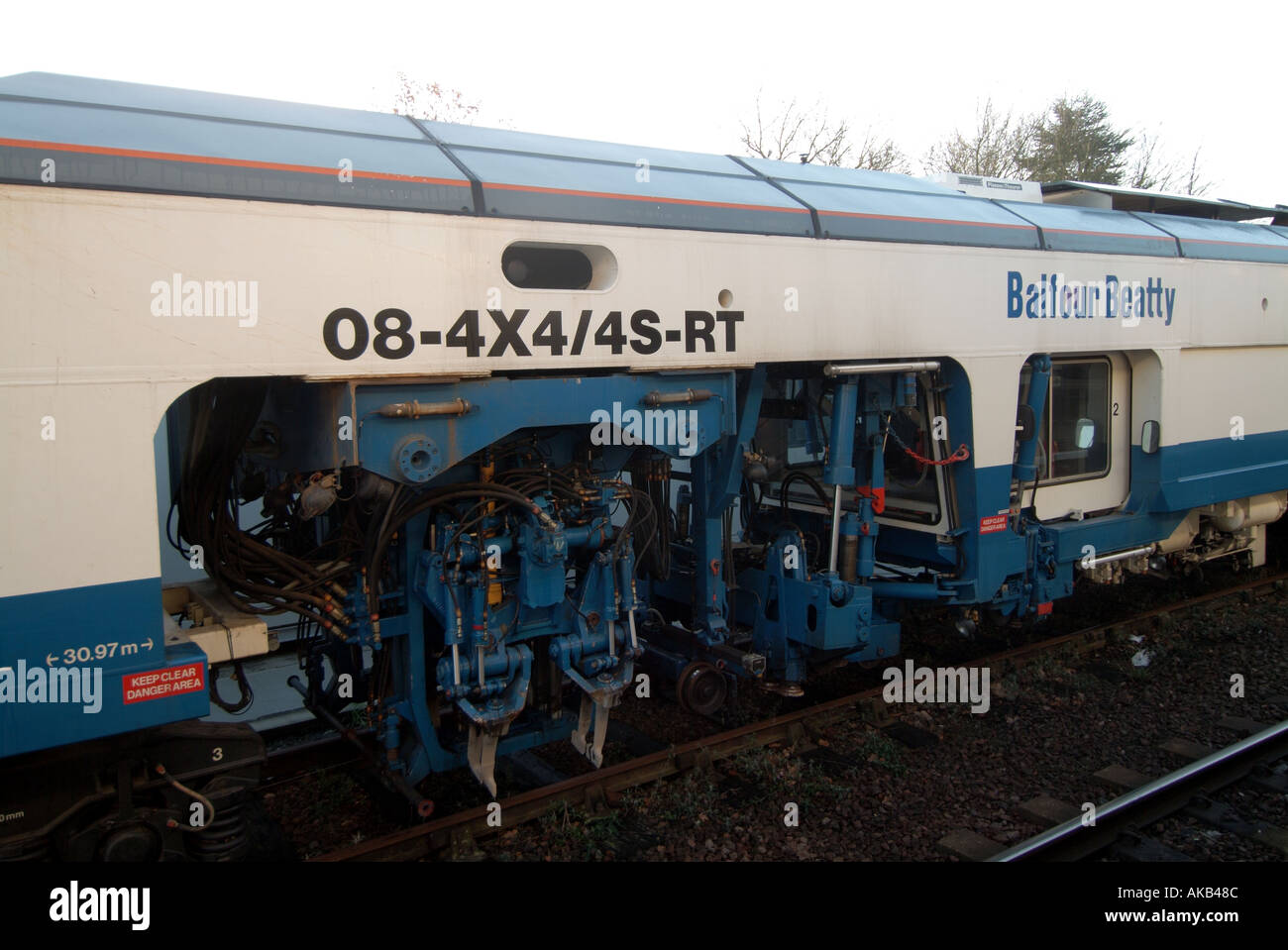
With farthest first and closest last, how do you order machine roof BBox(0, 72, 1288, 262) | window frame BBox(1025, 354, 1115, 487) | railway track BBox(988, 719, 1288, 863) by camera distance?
window frame BBox(1025, 354, 1115, 487) → railway track BBox(988, 719, 1288, 863) → machine roof BBox(0, 72, 1288, 262)

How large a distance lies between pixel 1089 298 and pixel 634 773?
4327mm

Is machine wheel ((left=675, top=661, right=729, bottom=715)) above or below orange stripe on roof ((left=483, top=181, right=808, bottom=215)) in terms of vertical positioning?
below

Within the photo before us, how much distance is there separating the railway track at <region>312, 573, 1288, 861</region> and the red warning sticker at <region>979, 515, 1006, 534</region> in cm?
116

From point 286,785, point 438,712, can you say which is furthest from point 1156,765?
point 286,785

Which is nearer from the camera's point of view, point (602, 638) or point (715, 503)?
point (602, 638)

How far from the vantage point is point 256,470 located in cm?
473

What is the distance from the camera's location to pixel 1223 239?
734cm

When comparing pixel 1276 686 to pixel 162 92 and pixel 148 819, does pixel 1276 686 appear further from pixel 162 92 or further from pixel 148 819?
pixel 162 92

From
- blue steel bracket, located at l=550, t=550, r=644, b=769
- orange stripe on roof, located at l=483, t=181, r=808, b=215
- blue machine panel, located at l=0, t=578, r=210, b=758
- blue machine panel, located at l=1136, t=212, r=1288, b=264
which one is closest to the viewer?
blue machine panel, located at l=0, t=578, r=210, b=758

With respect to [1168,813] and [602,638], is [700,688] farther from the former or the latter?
[1168,813]

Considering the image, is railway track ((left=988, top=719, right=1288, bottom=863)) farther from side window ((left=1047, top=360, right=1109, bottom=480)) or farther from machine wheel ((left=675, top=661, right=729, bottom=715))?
side window ((left=1047, top=360, right=1109, bottom=480))

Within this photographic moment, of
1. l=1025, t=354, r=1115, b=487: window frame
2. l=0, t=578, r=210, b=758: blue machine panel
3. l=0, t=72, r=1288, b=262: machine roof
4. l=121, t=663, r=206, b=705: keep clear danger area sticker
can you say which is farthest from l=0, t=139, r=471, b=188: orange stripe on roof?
l=1025, t=354, r=1115, b=487: window frame

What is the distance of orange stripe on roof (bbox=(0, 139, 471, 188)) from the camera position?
2.93 meters

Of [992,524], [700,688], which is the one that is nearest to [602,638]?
[700,688]
